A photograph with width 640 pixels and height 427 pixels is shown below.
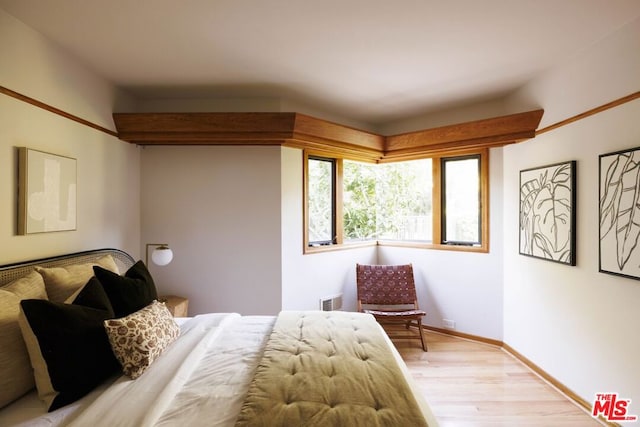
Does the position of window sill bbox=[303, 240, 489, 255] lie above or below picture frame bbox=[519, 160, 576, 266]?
below

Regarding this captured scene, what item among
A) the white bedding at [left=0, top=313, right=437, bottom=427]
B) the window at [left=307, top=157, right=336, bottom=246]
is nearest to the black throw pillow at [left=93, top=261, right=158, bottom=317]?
the white bedding at [left=0, top=313, right=437, bottom=427]

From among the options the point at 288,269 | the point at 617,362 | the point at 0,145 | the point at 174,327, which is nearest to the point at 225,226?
the point at 288,269

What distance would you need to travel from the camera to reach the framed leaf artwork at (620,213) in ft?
6.79

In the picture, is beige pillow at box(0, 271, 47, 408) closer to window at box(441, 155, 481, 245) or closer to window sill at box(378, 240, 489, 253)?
window sill at box(378, 240, 489, 253)

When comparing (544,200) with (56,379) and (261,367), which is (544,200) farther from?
(56,379)

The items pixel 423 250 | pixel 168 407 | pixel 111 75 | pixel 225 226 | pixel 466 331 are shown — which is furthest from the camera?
pixel 423 250

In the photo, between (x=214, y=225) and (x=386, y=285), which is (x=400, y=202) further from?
(x=214, y=225)

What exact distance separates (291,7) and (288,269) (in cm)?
245

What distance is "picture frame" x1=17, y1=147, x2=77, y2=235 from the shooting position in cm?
208

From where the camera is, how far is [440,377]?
2.96m

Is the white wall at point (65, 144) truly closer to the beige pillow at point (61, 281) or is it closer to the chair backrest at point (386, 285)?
the beige pillow at point (61, 281)

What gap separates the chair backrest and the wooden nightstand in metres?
1.94

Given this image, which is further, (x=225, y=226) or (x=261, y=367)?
(x=225, y=226)

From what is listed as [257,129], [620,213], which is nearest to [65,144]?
[257,129]
